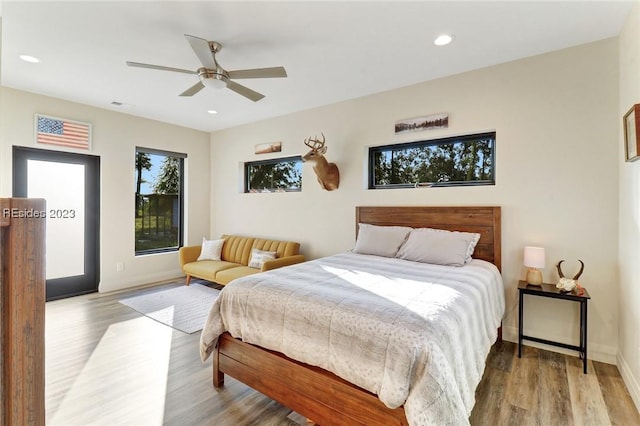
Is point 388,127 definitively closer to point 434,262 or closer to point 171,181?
point 434,262

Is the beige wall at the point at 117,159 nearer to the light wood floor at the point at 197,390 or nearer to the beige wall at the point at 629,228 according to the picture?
the light wood floor at the point at 197,390

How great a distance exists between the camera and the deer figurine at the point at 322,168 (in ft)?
12.5

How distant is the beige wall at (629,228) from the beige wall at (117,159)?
5.88 m

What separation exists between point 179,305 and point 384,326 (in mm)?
3347

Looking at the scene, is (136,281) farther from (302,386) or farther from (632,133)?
(632,133)

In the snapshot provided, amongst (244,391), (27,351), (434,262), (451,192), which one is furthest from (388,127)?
(27,351)

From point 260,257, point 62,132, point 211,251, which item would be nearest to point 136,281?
point 211,251

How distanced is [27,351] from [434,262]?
284 cm

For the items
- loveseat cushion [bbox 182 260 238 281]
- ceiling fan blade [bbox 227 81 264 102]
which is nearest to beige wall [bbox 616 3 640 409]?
ceiling fan blade [bbox 227 81 264 102]

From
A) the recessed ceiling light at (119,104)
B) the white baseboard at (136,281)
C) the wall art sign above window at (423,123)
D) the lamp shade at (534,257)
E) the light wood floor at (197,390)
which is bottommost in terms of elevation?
the light wood floor at (197,390)

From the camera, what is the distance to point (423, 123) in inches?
138

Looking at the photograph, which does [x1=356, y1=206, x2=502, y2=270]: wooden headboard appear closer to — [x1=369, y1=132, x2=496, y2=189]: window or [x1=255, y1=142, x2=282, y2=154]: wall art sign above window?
[x1=369, y1=132, x2=496, y2=189]: window

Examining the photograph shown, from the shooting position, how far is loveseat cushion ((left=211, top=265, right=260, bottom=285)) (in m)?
4.14

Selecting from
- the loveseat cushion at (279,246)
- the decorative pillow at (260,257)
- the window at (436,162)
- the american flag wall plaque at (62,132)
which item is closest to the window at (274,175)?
the loveseat cushion at (279,246)
